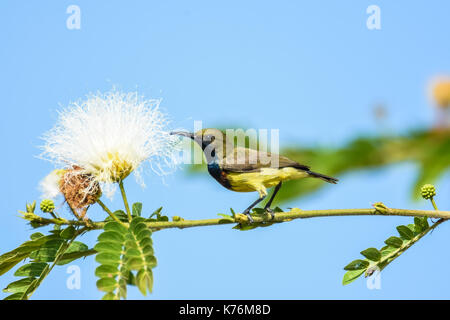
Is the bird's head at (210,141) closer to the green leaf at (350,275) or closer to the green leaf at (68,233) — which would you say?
the green leaf at (68,233)

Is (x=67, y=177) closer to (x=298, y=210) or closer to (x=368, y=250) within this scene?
(x=298, y=210)

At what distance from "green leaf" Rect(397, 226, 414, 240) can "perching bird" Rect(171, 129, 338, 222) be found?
2.56ft

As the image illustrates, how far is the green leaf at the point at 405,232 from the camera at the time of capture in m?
3.30

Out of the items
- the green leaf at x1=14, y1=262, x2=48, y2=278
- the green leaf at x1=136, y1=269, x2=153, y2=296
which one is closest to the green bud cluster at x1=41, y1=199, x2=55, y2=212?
the green leaf at x1=14, y1=262, x2=48, y2=278

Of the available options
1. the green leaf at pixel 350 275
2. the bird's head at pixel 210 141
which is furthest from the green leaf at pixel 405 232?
the bird's head at pixel 210 141

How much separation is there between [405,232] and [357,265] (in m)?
0.34

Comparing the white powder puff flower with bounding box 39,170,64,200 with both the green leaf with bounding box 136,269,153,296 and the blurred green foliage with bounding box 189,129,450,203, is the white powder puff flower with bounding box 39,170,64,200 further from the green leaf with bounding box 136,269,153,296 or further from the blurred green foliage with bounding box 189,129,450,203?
the blurred green foliage with bounding box 189,129,450,203

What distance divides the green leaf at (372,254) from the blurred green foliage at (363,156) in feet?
9.71

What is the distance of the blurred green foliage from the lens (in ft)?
20.8

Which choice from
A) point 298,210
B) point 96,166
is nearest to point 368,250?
point 298,210

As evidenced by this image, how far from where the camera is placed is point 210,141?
13.0 feet
